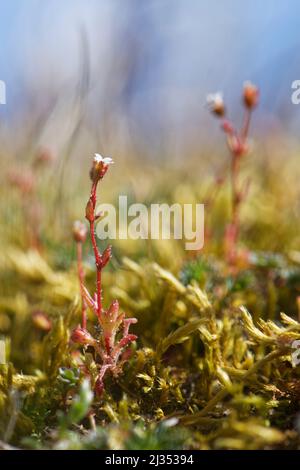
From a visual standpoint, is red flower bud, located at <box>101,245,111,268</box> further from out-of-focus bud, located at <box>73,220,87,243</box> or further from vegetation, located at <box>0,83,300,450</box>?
out-of-focus bud, located at <box>73,220,87,243</box>

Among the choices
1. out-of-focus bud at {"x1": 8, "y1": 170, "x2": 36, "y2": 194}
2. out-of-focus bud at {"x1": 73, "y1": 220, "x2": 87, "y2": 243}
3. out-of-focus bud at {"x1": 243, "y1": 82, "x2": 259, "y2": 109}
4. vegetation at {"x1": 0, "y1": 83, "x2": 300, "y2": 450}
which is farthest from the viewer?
out-of-focus bud at {"x1": 8, "y1": 170, "x2": 36, "y2": 194}

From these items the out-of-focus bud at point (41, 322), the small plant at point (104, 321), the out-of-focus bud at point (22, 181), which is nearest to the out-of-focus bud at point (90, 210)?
the small plant at point (104, 321)

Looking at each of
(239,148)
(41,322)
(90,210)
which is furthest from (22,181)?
(90,210)

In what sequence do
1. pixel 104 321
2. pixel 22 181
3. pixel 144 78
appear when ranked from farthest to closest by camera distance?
1. pixel 144 78
2. pixel 22 181
3. pixel 104 321

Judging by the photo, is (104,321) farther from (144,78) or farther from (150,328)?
(144,78)

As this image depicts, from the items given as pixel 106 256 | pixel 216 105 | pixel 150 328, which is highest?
pixel 216 105

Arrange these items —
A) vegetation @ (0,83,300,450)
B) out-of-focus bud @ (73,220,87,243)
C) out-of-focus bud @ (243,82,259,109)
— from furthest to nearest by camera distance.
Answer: out-of-focus bud @ (243,82,259,109)
out-of-focus bud @ (73,220,87,243)
vegetation @ (0,83,300,450)

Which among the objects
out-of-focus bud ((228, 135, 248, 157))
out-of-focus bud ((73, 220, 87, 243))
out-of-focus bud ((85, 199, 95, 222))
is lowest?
out-of-focus bud ((73, 220, 87, 243))

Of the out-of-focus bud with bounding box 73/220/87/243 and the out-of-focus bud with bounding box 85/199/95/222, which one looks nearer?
the out-of-focus bud with bounding box 85/199/95/222

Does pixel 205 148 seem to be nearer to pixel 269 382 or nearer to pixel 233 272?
pixel 233 272

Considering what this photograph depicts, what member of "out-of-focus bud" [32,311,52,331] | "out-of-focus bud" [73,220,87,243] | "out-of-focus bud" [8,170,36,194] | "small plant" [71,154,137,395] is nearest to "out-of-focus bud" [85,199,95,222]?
"small plant" [71,154,137,395]

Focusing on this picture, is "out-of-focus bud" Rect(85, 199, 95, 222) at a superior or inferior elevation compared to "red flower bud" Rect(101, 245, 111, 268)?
superior

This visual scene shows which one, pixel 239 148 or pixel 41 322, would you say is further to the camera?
pixel 239 148
